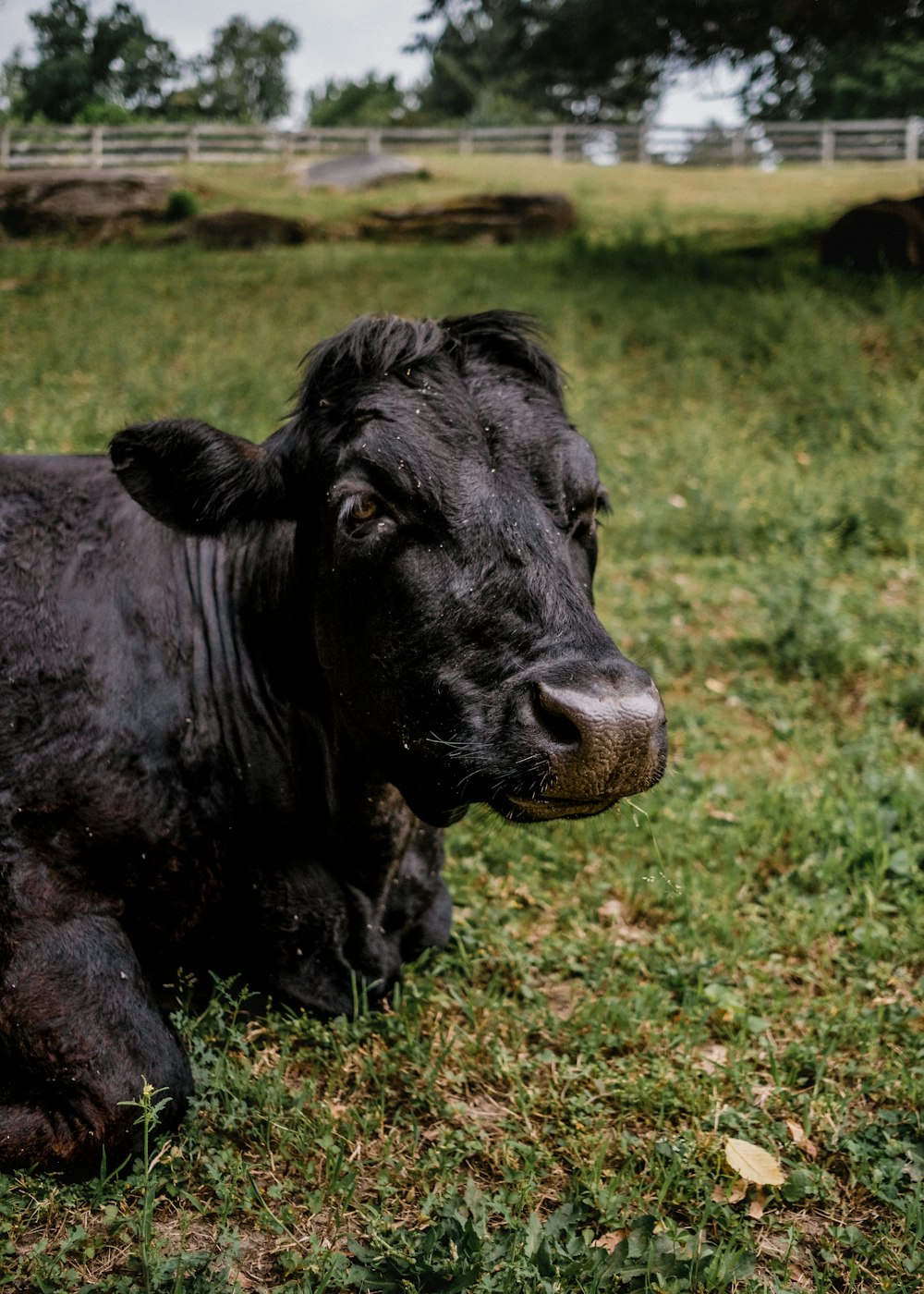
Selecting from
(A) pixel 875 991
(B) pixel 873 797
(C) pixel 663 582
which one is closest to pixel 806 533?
(C) pixel 663 582

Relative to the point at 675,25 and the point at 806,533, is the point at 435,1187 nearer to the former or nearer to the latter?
the point at 806,533

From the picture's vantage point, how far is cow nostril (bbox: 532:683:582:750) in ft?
7.84

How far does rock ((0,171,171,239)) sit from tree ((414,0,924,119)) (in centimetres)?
681

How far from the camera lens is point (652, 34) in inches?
532

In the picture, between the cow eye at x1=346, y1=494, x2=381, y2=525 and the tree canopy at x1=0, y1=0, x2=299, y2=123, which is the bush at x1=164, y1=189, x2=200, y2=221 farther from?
the cow eye at x1=346, y1=494, x2=381, y2=525

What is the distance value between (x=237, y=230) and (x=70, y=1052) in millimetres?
17878

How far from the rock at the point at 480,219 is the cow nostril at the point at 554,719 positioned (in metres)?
18.3

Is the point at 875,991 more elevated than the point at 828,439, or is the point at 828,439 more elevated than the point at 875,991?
the point at 828,439

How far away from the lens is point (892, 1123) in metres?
3.13

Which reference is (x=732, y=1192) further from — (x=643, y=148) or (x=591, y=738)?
(x=643, y=148)

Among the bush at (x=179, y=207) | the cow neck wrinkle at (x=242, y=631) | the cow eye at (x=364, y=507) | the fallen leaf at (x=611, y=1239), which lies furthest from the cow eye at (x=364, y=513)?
the bush at (x=179, y=207)

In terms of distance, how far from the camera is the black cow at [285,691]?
2680mm

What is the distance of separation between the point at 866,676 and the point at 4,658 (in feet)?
15.2

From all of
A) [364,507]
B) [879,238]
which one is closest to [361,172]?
[879,238]
